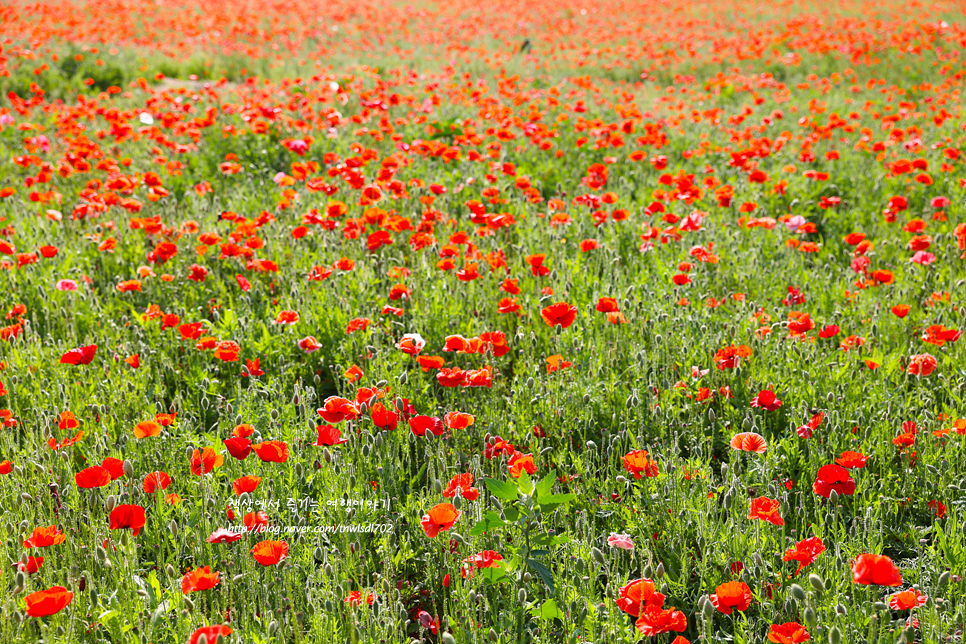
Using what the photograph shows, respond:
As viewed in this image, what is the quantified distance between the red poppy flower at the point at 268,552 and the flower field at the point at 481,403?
0.01m

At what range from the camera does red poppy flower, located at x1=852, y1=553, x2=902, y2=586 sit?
1.64 meters

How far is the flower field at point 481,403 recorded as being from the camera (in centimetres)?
201

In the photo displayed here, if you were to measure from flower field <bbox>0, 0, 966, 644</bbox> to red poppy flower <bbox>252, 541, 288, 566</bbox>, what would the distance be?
13 millimetres

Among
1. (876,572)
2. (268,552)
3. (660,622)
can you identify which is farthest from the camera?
(268,552)

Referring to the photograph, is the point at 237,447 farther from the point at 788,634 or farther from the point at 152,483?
the point at 788,634

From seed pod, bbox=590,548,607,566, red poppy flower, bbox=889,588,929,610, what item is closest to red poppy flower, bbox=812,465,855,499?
red poppy flower, bbox=889,588,929,610

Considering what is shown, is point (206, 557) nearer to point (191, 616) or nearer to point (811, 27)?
point (191, 616)

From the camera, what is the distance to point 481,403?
9.96 ft

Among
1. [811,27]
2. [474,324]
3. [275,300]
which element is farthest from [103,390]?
[811,27]

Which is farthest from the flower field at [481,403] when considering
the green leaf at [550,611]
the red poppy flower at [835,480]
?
the red poppy flower at [835,480]

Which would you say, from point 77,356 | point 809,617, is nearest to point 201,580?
point 77,356

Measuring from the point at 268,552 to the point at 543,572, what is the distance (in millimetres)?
732

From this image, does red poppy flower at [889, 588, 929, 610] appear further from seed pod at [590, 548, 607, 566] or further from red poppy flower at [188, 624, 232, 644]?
red poppy flower at [188, 624, 232, 644]

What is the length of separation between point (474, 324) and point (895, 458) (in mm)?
1838
